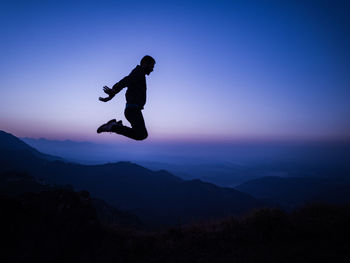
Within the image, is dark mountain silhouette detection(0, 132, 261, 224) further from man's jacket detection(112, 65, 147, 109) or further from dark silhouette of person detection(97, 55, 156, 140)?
man's jacket detection(112, 65, 147, 109)

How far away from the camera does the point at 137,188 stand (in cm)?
11612

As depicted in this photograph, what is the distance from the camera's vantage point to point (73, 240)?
419 cm

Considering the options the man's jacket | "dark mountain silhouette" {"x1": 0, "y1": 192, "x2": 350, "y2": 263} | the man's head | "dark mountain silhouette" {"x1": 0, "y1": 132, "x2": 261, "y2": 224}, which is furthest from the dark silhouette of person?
"dark mountain silhouette" {"x1": 0, "y1": 132, "x2": 261, "y2": 224}

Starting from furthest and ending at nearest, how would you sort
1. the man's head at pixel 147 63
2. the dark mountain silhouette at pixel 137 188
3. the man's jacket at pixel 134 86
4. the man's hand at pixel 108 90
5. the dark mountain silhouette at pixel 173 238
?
the dark mountain silhouette at pixel 137 188 < the man's head at pixel 147 63 < the man's jacket at pixel 134 86 < the man's hand at pixel 108 90 < the dark mountain silhouette at pixel 173 238

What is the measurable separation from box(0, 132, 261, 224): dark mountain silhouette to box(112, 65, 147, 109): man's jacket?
283ft

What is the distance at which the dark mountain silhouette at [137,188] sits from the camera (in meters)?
93.8

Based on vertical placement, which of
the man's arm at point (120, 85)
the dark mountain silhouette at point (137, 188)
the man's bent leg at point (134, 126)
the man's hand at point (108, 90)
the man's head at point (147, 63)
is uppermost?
the man's head at point (147, 63)

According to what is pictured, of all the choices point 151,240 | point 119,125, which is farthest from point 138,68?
point 151,240

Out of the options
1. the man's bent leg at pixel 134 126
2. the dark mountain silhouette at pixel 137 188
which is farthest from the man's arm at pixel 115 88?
the dark mountain silhouette at pixel 137 188

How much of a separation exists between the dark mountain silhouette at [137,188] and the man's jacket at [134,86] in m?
86.3

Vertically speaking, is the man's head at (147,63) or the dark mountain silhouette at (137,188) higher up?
the man's head at (147,63)

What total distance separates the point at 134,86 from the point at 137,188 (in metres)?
120

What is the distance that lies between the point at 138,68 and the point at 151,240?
399 centimetres

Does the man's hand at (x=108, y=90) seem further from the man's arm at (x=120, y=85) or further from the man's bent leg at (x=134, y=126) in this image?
the man's bent leg at (x=134, y=126)
